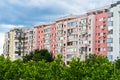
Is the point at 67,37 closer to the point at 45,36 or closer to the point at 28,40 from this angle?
the point at 45,36

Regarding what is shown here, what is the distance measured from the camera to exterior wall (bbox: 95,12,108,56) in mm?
85625

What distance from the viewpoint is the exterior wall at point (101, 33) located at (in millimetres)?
85625

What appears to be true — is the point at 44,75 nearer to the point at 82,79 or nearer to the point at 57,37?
the point at 82,79

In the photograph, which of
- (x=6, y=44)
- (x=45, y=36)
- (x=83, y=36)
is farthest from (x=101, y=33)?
Answer: (x=6, y=44)

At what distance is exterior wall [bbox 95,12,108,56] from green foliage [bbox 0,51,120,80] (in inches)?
1288

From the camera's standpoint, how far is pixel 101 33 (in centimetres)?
8738

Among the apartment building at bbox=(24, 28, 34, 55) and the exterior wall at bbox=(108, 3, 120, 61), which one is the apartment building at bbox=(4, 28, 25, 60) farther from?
the exterior wall at bbox=(108, 3, 120, 61)

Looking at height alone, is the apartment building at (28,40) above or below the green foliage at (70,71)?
above

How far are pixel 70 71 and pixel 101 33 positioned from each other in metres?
44.3

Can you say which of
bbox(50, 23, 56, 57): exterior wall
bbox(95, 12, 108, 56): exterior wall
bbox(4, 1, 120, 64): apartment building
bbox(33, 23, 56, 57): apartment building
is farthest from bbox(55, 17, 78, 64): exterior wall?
bbox(95, 12, 108, 56): exterior wall

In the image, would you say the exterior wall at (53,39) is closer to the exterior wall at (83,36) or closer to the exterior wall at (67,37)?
the exterior wall at (67,37)

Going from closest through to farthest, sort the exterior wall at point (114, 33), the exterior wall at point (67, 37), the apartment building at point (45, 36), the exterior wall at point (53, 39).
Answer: the exterior wall at point (114, 33)
the exterior wall at point (67, 37)
the exterior wall at point (53, 39)
the apartment building at point (45, 36)


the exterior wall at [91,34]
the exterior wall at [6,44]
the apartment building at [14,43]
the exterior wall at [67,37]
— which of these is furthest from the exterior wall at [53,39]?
the exterior wall at [6,44]

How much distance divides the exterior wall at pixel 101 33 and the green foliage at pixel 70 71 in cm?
3271
